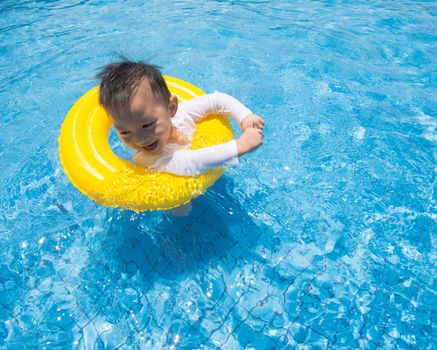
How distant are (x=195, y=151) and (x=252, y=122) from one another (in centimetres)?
50

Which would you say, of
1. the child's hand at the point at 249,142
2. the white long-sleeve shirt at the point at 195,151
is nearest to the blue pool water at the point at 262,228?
the white long-sleeve shirt at the point at 195,151

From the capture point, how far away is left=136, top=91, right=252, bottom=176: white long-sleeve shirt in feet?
8.29

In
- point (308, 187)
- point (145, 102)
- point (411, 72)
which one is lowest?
point (308, 187)

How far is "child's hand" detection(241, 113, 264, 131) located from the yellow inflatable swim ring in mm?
178

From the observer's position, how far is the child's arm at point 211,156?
2.52 metres

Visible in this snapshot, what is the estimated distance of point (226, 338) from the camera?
2.50 metres

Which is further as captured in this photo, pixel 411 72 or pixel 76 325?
pixel 411 72

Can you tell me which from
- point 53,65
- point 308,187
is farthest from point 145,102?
point 53,65

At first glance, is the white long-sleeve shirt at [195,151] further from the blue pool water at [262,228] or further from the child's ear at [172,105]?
the blue pool water at [262,228]

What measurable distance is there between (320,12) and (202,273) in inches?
224

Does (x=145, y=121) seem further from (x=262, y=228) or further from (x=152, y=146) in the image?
(x=262, y=228)

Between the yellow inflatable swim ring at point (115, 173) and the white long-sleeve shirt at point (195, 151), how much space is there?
0.19 ft

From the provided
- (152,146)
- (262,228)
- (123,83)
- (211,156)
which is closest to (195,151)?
(211,156)

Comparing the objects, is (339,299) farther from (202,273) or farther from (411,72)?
(411,72)
